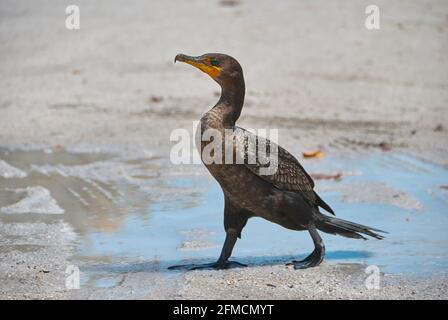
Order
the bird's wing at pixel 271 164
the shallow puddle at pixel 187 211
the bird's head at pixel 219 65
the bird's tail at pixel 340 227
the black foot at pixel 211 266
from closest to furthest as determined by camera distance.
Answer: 1. the bird's wing at pixel 271 164
2. the bird's head at pixel 219 65
3. the black foot at pixel 211 266
4. the bird's tail at pixel 340 227
5. the shallow puddle at pixel 187 211

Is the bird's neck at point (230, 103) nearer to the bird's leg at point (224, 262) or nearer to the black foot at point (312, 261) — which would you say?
the bird's leg at point (224, 262)

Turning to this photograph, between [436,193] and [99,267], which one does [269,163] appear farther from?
[436,193]

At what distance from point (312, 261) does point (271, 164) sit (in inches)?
30.1

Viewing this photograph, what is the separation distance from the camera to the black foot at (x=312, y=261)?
6.69 m

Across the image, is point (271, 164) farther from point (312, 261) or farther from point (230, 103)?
point (312, 261)

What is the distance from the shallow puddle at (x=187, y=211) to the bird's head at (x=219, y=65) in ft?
4.51

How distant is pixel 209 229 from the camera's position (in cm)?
797

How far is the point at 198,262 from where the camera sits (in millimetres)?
6996

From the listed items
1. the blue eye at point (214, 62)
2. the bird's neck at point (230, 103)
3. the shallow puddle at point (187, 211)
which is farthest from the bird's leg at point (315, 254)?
the blue eye at point (214, 62)

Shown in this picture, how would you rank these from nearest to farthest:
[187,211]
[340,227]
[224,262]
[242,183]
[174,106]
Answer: [242,183]
[224,262]
[340,227]
[187,211]
[174,106]

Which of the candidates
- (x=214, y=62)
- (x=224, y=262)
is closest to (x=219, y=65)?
(x=214, y=62)

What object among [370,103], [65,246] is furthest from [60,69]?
[65,246]

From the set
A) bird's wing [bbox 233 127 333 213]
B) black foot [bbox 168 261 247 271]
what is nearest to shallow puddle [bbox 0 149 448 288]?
black foot [bbox 168 261 247 271]

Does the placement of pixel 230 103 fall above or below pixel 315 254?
above
